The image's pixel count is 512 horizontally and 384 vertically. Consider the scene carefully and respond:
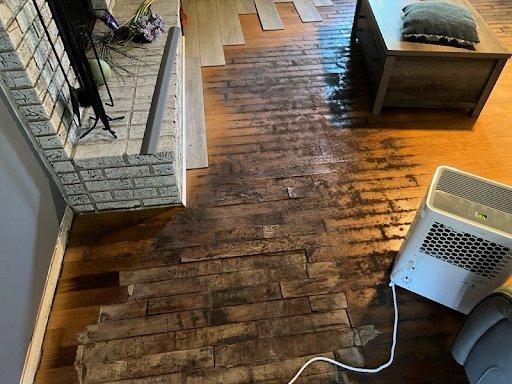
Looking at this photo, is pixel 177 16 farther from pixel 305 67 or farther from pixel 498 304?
pixel 498 304

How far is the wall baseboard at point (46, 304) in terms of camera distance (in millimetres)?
1352

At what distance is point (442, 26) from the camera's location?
2.11 m

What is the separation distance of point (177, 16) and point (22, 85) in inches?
49.9

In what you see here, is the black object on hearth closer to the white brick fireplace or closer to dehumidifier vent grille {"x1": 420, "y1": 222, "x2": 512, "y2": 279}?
the white brick fireplace

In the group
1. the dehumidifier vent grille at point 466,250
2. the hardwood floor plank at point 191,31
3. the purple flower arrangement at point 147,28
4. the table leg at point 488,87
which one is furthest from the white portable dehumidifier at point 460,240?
the hardwood floor plank at point 191,31

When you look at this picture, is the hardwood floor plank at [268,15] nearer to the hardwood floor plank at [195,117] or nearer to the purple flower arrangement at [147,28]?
the hardwood floor plank at [195,117]

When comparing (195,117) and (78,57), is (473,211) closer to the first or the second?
(78,57)

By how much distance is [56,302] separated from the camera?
156 centimetres

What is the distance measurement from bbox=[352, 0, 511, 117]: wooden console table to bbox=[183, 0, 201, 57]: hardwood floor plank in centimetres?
125

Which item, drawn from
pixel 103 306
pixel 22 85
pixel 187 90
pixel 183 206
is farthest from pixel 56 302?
pixel 187 90

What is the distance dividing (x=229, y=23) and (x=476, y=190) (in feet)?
8.11

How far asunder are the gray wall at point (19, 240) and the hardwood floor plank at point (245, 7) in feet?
7.80

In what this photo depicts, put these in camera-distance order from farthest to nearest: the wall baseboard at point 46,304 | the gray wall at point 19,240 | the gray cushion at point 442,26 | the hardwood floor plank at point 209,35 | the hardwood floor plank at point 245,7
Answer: the hardwood floor plank at point 245,7 → the hardwood floor plank at point 209,35 → the gray cushion at point 442,26 → the wall baseboard at point 46,304 → the gray wall at point 19,240

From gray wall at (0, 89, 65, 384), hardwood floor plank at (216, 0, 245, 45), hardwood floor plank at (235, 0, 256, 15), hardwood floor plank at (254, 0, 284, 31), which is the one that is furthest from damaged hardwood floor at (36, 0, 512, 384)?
hardwood floor plank at (235, 0, 256, 15)
